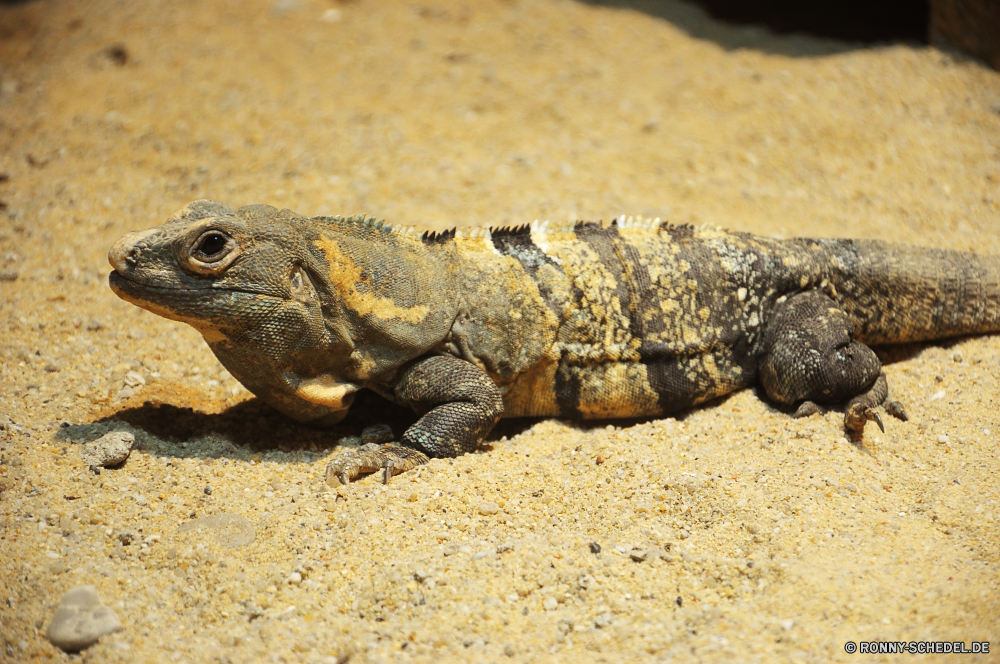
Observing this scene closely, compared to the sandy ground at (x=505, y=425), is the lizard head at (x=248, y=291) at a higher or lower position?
higher

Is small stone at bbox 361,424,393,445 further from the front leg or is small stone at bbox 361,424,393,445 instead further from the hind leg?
the hind leg

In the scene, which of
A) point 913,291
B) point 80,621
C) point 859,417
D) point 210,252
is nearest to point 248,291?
point 210,252

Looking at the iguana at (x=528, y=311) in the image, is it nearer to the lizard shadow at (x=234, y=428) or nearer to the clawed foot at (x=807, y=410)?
the clawed foot at (x=807, y=410)

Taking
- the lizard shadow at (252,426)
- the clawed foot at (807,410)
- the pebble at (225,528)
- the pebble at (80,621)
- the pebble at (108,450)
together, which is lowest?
the lizard shadow at (252,426)

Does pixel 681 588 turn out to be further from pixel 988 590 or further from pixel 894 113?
pixel 894 113

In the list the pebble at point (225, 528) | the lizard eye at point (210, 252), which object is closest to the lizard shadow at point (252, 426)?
the pebble at point (225, 528)

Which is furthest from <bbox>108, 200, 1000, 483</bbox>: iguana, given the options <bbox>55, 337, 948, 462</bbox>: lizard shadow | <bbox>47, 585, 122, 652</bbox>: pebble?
<bbox>47, 585, 122, 652</bbox>: pebble

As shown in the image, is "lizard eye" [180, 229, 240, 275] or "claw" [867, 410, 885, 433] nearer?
"lizard eye" [180, 229, 240, 275]
